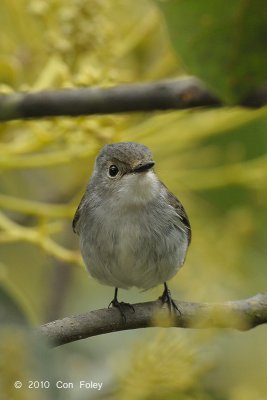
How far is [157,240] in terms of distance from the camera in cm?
304

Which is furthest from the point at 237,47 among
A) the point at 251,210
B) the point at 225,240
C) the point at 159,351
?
the point at 251,210

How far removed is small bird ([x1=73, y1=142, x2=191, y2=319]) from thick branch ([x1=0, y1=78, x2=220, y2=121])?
54.8 inches

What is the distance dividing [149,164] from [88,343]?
86 centimetres

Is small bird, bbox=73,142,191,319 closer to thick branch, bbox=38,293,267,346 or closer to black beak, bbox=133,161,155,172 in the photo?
black beak, bbox=133,161,155,172

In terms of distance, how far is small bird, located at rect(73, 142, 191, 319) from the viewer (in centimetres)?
298

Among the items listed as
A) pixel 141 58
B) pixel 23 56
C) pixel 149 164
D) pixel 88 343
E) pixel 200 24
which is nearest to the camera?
pixel 200 24

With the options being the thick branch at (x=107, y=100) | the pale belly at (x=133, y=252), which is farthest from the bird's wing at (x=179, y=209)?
the thick branch at (x=107, y=100)

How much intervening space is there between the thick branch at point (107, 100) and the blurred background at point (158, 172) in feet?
0.25

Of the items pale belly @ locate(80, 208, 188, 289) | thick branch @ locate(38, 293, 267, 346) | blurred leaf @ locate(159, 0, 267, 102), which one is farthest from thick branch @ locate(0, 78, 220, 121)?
pale belly @ locate(80, 208, 188, 289)

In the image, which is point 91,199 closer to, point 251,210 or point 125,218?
point 125,218

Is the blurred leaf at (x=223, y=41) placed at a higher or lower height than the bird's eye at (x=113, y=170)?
lower

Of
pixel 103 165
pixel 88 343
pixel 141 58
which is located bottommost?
pixel 88 343

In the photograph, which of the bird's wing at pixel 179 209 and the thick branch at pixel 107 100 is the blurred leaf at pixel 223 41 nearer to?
the thick branch at pixel 107 100

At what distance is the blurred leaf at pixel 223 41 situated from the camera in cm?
134
